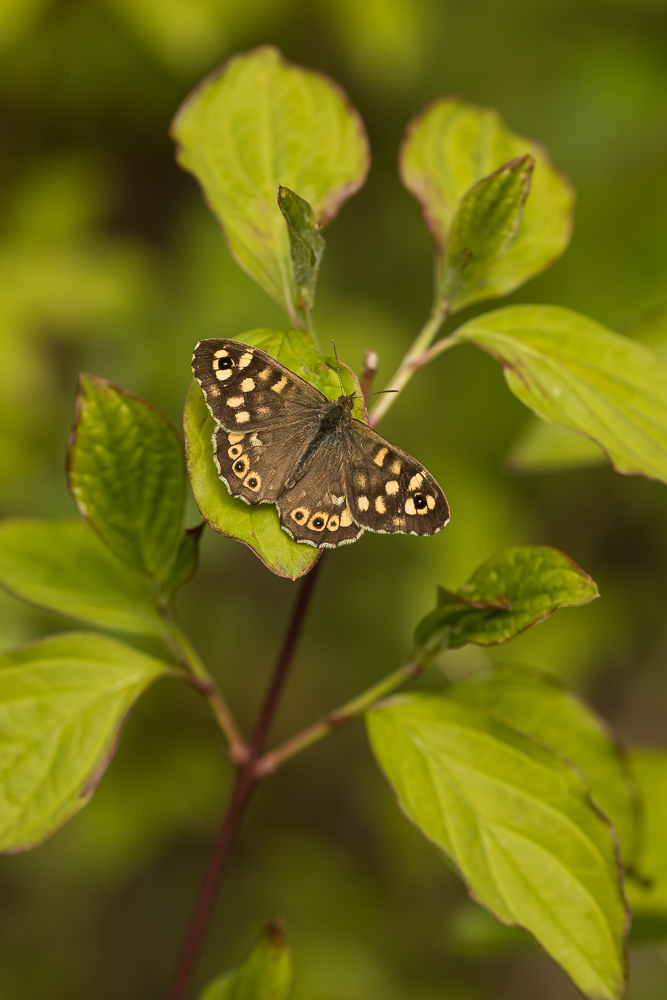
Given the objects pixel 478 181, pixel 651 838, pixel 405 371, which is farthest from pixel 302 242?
pixel 651 838

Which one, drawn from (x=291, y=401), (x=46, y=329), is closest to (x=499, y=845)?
(x=291, y=401)

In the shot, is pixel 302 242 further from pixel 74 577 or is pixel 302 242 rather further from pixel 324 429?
pixel 74 577

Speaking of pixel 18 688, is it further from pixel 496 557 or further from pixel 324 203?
pixel 324 203

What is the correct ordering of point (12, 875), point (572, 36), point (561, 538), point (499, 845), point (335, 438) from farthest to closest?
Answer: point (572, 36) < point (561, 538) < point (12, 875) < point (335, 438) < point (499, 845)

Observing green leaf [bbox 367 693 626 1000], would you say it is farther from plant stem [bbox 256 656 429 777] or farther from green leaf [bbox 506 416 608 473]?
green leaf [bbox 506 416 608 473]

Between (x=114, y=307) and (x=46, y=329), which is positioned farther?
(x=46, y=329)

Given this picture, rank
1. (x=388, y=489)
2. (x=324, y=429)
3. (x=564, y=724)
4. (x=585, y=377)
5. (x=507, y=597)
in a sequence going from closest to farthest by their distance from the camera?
(x=507, y=597)
(x=585, y=377)
(x=564, y=724)
(x=388, y=489)
(x=324, y=429)
